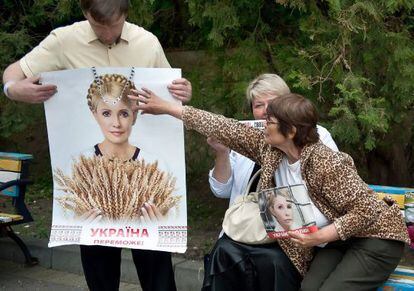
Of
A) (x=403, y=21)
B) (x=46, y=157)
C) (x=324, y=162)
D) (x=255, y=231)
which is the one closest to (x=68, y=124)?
(x=255, y=231)

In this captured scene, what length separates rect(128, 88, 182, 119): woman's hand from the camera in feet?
9.88

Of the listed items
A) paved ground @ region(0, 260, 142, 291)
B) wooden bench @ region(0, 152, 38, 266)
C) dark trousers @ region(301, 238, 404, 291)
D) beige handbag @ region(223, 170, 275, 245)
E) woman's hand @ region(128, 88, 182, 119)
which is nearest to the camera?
dark trousers @ region(301, 238, 404, 291)

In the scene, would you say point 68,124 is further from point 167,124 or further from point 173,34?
point 173,34

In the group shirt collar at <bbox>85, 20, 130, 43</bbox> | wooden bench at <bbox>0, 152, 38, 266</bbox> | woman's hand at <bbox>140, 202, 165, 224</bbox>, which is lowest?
wooden bench at <bbox>0, 152, 38, 266</bbox>

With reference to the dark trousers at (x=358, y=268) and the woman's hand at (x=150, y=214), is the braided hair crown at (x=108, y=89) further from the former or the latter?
the dark trousers at (x=358, y=268)

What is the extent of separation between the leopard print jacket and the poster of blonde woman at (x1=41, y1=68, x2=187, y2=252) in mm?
230

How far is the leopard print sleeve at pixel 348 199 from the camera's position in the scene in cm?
284

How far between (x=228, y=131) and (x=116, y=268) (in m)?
0.94

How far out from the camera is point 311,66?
4.30 m

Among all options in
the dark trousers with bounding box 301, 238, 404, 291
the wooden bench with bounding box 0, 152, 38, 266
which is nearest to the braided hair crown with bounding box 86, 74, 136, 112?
the dark trousers with bounding box 301, 238, 404, 291

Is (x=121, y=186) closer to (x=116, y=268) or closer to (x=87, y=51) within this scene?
(x=116, y=268)

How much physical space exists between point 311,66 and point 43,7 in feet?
8.84

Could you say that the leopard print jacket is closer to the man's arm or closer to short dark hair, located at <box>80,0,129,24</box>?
short dark hair, located at <box>80,0,129,24</box>

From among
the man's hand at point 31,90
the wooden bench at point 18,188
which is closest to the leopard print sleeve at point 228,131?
the man's hand at point 31,90
